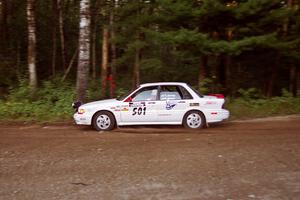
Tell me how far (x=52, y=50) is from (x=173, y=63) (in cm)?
1159

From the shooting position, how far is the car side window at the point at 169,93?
42.7 ft

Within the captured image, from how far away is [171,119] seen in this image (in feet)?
42.4

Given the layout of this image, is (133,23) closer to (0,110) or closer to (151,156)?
(0,110)

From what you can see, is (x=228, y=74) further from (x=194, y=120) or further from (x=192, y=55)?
(x=194, y=120)

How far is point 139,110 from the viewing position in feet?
42.3

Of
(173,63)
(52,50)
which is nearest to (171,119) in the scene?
(173,63)

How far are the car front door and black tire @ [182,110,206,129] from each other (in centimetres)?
91

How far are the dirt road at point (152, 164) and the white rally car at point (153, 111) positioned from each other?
1.54ft

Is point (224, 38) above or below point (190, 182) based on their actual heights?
above

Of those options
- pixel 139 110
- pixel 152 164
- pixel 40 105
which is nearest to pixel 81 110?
pixel 139 110

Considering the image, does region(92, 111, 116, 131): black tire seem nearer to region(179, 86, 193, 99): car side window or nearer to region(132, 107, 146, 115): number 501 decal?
region(132, 107, 146, 115): number 501 decal

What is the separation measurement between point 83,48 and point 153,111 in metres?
4.09

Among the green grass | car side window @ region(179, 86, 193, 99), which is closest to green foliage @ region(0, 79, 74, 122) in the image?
car side window @ region(179, 86, 193, 99)

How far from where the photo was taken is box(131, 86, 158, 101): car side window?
12977mm
